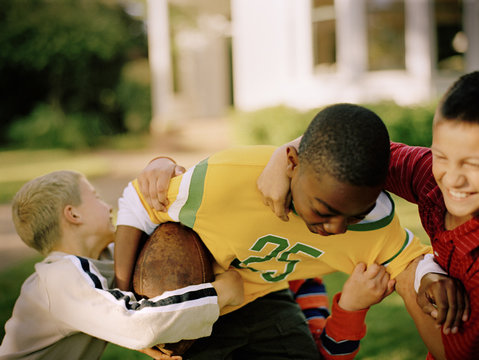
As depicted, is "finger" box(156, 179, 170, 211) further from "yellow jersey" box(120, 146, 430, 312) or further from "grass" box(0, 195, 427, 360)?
"grass" box(0, 195, 427, 360)

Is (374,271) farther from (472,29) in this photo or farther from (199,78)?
(199,78)

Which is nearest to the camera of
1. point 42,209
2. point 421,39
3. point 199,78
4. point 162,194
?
point 162,194

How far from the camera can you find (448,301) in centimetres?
204

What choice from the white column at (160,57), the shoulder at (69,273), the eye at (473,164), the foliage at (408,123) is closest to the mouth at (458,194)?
the eye at (473,164)

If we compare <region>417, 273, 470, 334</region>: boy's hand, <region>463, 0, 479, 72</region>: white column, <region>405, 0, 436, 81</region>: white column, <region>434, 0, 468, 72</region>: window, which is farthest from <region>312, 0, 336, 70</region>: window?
<region>417, 273, 470, 334</region>: boy's hand

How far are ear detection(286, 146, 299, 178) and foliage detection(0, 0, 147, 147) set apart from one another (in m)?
17.7

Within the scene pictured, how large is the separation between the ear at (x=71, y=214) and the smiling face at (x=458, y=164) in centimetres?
194

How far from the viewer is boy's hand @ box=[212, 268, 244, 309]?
8.73 feet

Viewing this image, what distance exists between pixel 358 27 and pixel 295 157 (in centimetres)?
1064

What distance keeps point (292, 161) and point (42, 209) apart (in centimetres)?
150

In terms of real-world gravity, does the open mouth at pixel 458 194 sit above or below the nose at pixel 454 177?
below

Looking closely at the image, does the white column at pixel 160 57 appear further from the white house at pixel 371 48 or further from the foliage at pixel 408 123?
the foliage at pixel 408 123

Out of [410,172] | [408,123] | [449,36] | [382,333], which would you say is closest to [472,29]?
[449,36]

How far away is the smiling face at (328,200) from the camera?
205cm
